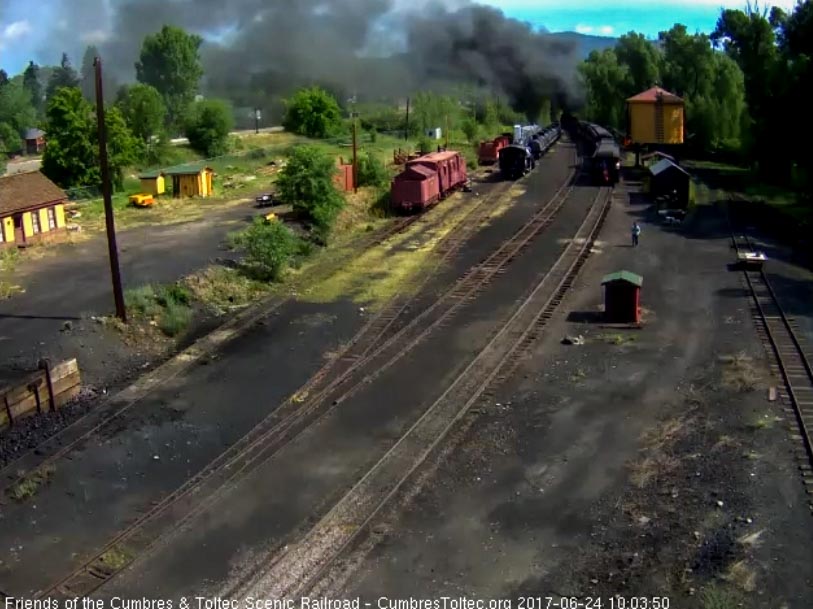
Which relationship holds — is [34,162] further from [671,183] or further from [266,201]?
[671,183]

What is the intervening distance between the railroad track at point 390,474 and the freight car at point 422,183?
15.0 m

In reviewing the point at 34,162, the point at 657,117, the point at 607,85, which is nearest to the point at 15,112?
the point at 34,162

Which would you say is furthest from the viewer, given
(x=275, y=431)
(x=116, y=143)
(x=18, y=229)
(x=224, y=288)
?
(x=116, y=143)

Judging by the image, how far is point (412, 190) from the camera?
39406mm

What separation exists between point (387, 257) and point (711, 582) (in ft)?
70.7

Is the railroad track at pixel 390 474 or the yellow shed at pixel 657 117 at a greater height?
the yellow shed at pixel 657 117

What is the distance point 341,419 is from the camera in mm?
16891

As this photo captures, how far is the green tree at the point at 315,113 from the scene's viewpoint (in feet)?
239

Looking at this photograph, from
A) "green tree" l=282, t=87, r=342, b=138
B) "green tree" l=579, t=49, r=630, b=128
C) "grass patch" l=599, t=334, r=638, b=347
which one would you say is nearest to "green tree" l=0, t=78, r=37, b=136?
"green tree" l=282, t=87, r=342, b=138

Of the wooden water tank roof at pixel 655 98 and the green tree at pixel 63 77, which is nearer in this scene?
the wooden water tank roof at pixel 655 98

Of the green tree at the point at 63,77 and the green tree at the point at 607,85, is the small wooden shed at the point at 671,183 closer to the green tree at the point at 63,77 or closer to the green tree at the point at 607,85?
the green tree at the point at 607,85

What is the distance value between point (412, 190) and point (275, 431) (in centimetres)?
2455

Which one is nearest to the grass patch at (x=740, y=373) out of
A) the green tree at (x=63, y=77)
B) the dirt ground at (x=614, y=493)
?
the dirt ground at (x=614, y=493)

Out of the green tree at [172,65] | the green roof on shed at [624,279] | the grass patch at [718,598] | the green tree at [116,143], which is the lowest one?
the grass patch at [718,598]
